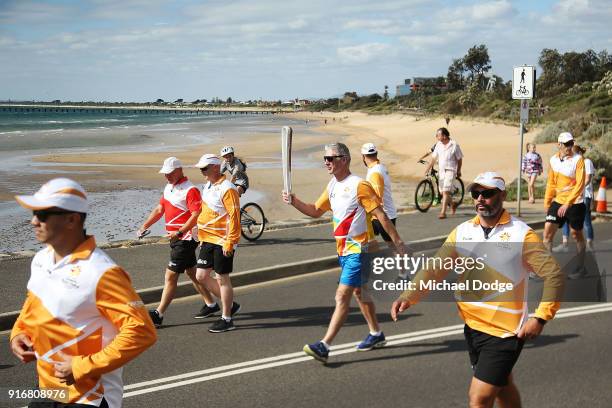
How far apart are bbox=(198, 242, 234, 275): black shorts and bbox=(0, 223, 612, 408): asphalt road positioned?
73cm

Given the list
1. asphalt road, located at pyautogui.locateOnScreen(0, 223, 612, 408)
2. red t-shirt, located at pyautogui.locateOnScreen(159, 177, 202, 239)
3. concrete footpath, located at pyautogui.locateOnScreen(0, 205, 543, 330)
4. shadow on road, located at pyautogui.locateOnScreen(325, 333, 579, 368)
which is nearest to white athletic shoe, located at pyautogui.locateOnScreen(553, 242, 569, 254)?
concrete footpath, located at pyautogui.locateOnScreen(0, 205, 543, 330)

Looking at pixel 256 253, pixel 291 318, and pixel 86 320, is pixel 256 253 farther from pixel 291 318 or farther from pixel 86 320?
pixel 86 320

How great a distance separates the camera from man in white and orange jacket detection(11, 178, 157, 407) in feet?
11.0

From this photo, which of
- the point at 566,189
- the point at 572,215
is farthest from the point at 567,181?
the point at 572,215

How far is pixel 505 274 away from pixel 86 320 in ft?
8.54

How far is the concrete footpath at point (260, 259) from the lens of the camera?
409 inches

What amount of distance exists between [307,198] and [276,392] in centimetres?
1756

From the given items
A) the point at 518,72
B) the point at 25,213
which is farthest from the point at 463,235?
the point at 25,213

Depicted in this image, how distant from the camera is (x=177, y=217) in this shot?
8.83 metres

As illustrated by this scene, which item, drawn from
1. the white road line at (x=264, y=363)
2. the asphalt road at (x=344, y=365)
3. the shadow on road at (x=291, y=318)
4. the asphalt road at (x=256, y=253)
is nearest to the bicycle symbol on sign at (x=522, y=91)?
the asphalt road at (x=256, y=253)

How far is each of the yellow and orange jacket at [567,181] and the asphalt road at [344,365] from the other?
58.7 inches

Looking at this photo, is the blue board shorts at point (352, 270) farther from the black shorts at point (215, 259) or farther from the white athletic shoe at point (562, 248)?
the white athletic shoe at point (562, 248)

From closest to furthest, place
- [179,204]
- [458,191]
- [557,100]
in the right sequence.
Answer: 1. [179,204]
2. [458,191]
3. [557,100]

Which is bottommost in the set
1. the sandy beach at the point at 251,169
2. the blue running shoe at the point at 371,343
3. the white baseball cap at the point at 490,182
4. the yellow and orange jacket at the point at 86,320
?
the sandy beach at the point at 251,169
